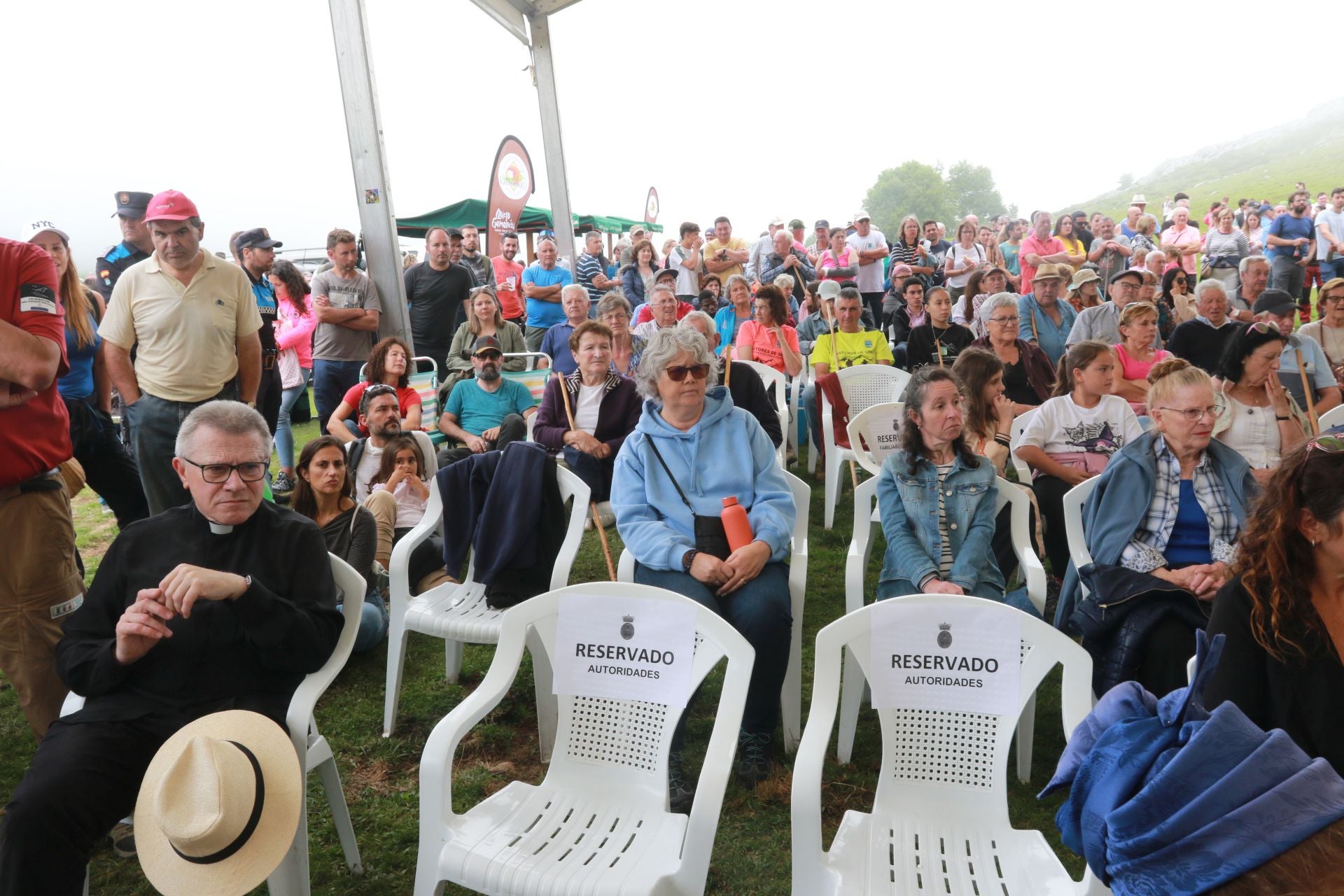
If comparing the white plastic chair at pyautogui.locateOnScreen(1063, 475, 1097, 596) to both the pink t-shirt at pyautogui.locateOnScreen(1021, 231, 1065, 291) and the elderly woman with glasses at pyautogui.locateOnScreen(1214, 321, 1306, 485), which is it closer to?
the elderly woman with glasses at pyautogui.locateOnScreen(1214, 321, 1306, 485)

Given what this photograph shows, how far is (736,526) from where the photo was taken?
9.16 ft

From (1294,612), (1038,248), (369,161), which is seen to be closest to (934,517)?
(1294,612)

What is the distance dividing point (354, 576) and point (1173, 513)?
8.44ft

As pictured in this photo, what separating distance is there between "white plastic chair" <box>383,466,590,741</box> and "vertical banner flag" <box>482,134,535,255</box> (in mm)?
7142

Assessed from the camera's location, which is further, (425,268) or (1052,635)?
(425,268)

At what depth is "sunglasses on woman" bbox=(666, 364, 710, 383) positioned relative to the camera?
3.01 m

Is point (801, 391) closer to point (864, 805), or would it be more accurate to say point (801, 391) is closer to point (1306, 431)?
point (1306, 431)

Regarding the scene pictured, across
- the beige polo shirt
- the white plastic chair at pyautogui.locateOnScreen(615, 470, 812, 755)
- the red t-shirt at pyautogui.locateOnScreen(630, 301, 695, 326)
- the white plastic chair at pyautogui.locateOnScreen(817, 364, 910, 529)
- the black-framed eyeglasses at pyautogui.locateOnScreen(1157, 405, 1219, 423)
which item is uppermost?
the beige polo shirt

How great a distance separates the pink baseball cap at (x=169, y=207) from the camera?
3.24m

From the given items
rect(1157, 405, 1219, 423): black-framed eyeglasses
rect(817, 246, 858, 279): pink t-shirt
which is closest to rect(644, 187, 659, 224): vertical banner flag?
rect(817, 246, 858, 279): pink t-shirt

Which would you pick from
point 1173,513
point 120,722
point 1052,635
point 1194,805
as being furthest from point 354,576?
point 1173,513

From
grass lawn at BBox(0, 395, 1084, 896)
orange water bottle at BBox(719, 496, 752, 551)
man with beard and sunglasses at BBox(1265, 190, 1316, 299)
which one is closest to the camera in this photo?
grass lawn at BBox(0, 395, 1084, 896)

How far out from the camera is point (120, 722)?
1984 mm

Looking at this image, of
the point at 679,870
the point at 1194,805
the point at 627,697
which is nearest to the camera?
the point at 1194,805
